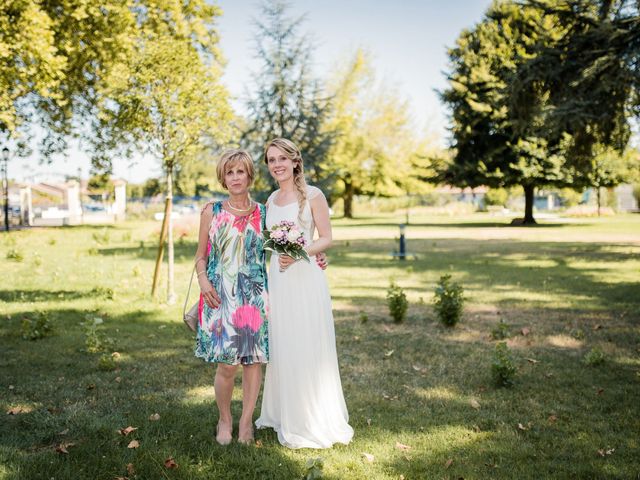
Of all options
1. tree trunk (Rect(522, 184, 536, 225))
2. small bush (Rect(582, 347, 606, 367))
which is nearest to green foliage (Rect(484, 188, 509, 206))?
tree trunk (Rect(522, 184, 536, 225))

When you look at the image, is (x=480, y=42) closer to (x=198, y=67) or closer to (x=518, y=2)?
(x=518, y=2)

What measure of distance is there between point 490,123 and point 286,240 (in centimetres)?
3362

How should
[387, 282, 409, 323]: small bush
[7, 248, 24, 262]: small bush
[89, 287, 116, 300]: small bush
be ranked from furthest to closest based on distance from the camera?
1. [7, 248, 24, 262]: small bush
2. [89, 287, 116, 300]: small bush
3. [387, 282, 409, 323]: small bush

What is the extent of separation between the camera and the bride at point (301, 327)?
4156mm

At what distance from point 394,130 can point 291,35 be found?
27724mm

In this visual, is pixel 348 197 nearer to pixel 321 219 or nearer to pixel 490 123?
pixel 490 123

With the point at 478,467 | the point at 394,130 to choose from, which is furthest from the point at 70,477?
the point at 394,130

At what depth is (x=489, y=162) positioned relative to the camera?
1367 inches

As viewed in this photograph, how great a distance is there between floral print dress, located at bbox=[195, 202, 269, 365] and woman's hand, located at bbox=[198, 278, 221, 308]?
0.04 meters

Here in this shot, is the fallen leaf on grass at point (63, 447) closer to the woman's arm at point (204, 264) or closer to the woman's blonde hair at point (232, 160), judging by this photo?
the woman's arm at point (204, 264)

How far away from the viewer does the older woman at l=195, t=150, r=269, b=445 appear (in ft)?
13.1

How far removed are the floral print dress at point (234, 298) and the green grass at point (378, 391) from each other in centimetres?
75

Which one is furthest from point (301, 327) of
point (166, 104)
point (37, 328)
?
point (166, 104)

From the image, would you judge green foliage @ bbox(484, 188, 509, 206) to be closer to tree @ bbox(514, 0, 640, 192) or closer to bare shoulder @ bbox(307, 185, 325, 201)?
tree @ bbox(514, 0, 640, 192)
